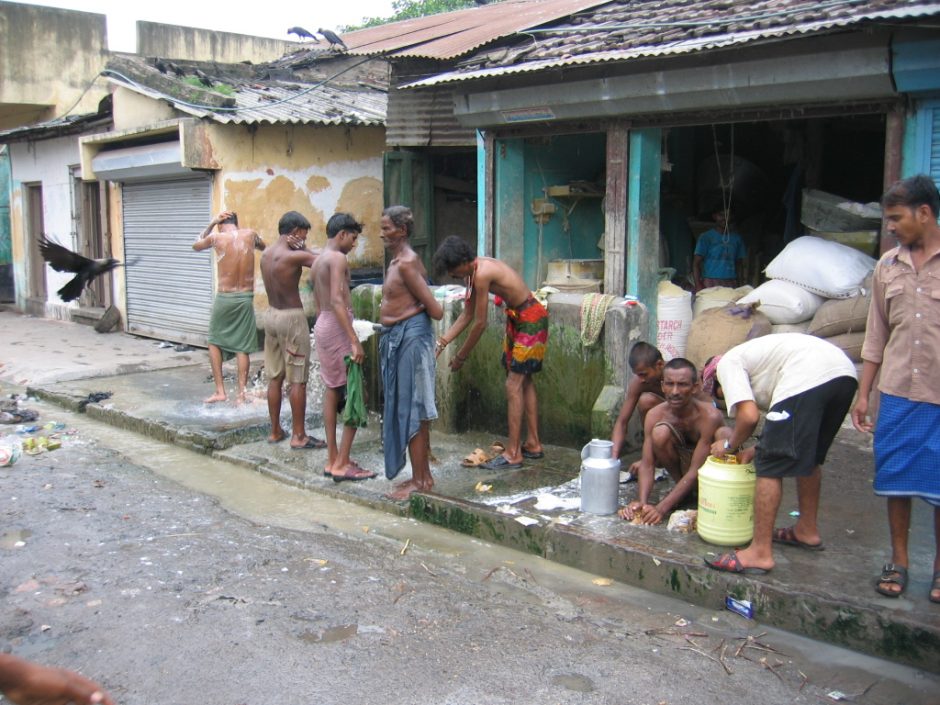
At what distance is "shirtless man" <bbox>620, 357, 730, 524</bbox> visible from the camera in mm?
5059

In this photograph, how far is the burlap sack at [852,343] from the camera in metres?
6.57

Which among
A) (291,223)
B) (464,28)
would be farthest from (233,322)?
(464,28)

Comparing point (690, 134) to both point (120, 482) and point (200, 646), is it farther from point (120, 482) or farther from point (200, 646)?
point (200, 646)

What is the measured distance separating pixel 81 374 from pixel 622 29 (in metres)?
7.13

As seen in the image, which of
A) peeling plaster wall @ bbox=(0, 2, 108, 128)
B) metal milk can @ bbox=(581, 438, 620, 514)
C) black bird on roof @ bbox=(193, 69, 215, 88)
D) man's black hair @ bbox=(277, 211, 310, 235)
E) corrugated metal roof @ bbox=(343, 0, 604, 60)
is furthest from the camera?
peeling plaster wall @ bbox=(0, 2, 108, 128)

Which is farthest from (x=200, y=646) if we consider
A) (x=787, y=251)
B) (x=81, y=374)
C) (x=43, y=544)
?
(x=81, y=374)

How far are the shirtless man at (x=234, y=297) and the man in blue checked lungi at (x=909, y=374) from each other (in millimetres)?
6093

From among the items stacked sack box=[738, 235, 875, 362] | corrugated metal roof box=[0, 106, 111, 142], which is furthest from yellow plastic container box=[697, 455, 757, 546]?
corrugated metal roof box=[0, 106, 111, 142]

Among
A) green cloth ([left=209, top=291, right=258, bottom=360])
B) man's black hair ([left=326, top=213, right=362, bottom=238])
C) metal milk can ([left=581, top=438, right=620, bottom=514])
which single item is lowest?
metal milk can ([left=581, top=438, right=620, bottom=514])

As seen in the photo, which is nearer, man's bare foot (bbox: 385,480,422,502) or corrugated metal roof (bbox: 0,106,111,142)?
man's bare foot (bbox: 385,480,422,502)

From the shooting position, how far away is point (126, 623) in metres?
4.32

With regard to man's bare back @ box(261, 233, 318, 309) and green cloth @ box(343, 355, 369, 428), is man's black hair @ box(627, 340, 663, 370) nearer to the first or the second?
green cloth @ box(343, 355, 369, 428)

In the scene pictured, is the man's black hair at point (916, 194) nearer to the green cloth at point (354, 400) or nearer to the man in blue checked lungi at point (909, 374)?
the man in blue checked lungi at point (909, 374)

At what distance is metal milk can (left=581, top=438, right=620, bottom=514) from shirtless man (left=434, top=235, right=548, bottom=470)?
4.32 ft
